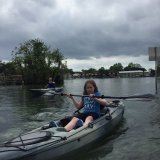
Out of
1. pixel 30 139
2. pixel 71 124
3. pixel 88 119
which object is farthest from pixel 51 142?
pixel 88 119

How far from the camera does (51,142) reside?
9.41 metres

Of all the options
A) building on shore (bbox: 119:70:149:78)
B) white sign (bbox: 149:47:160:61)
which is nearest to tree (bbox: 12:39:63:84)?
white sign (bbox: 149:47:160:61)

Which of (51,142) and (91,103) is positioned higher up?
(91,103)

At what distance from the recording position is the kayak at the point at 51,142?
8828 mm

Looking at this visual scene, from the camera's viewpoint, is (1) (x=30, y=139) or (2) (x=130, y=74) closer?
(1) (x=30, y=139)

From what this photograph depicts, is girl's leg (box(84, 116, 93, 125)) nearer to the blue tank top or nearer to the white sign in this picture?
the blue tank top

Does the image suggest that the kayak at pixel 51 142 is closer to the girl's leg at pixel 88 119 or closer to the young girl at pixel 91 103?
the girl's leg at pixel 88 119

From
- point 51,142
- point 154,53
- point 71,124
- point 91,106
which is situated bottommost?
point 51,142

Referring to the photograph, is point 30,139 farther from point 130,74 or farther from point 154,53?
point 130,74

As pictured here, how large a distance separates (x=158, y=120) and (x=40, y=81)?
69.9 metres

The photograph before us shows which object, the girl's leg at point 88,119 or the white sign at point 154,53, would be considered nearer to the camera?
the girl's leg at point 88,119

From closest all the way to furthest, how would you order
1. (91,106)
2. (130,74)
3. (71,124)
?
(71,124) < (91,106) < (130,74)

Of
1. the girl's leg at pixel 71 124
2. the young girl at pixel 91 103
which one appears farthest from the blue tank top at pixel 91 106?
the girl's leg at pixel 71 124

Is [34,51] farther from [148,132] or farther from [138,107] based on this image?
[148,132]
